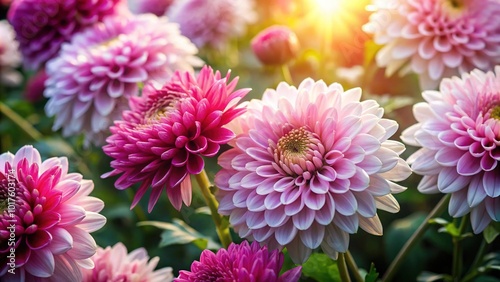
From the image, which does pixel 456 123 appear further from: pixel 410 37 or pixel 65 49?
pixel 65 49

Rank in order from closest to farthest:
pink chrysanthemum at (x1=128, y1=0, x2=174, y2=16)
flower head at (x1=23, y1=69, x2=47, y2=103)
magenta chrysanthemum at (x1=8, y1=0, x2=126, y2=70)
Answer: magenta chrysanthemum at (x1=8, y1=0, x2=126, y2=70)
flower head at (x1=23, y1=69, x2=47, y2=103)
pink chrysanthemum at (x1=128, y1=0, x2=174, y2=16)

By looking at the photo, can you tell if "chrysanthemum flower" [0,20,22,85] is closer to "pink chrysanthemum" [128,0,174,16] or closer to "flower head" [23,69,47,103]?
"flower head" [23,69,47,103]

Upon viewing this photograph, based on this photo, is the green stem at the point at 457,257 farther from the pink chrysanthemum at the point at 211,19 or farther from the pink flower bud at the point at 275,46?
the pink chrysanthemum at the point at 211,19

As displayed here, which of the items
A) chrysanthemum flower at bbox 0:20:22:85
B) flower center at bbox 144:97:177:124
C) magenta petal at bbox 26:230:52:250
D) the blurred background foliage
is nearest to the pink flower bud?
the blurred background foliage

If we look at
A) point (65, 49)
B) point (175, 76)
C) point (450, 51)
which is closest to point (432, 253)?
point (450, 51)

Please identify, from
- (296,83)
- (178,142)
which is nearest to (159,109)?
(178,142)

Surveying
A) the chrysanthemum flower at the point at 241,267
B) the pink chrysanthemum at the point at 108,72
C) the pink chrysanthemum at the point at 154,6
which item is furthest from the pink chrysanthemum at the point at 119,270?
the pink chrysanthemum at the point at 154,6
